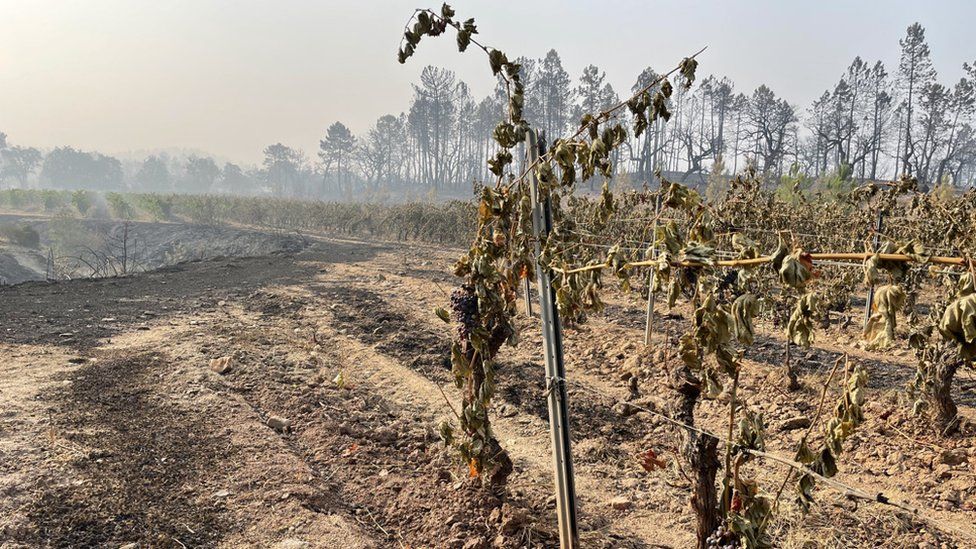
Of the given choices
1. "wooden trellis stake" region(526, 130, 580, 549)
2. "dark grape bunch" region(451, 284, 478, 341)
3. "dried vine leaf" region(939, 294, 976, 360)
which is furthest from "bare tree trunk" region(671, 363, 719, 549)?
"dried vine leaf" region(939, 294, 976, 360)

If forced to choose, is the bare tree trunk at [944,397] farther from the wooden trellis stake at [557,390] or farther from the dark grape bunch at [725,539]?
the wooden trellis stake at [557,390]

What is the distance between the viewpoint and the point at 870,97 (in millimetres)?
44219

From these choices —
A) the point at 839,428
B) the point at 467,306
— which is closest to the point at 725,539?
the point at 839,428

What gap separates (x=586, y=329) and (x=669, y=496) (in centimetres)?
394

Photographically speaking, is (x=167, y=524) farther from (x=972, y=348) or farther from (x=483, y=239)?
(x=972, y=348)

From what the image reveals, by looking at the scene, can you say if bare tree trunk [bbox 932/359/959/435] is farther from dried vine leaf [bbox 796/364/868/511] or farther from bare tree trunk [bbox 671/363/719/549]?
dried vine leaf [bbox 796/364/868/511]

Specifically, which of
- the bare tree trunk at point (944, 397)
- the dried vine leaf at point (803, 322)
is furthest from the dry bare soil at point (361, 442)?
the dried vine leaf at point (803, 322)

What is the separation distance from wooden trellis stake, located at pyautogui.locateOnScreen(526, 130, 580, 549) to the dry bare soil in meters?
0.48

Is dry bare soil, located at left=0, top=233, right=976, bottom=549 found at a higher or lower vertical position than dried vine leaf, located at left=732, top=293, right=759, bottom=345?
lower

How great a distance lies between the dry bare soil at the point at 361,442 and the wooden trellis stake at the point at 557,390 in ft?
1.59

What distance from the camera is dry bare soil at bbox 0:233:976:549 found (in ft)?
10.4

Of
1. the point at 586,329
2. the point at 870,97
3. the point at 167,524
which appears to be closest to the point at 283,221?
the point at 586,329

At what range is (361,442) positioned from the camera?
14.1 feet

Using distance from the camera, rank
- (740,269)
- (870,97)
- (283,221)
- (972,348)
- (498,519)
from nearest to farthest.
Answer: (972,348), (740,269), (498,519), (283,221), (870,97)
